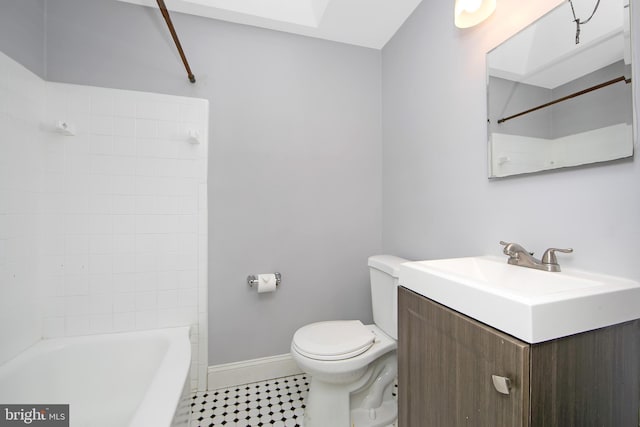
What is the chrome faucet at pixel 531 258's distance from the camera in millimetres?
804

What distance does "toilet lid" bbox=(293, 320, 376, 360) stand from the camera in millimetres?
1196

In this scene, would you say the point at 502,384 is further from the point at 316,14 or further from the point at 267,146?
the point at 316,14

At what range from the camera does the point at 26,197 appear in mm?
Result: 1265

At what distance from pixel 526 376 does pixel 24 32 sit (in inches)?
92.9

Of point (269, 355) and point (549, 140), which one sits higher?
point (549, 140)

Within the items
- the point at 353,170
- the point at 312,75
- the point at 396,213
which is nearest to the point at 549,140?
the point at 396,213

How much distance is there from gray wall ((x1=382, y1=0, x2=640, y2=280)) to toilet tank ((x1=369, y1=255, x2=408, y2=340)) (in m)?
0.24

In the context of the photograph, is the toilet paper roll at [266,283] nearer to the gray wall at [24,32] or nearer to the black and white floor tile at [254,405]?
the black and white floor tile at [254,405]

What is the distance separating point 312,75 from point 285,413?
6.87 ft

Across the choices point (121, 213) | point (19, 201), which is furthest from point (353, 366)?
point (19, 201)

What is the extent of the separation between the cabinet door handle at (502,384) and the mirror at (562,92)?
67 cm

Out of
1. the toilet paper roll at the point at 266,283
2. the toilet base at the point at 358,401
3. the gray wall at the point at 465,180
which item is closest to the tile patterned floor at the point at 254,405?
the toilet base at the point at 358,401

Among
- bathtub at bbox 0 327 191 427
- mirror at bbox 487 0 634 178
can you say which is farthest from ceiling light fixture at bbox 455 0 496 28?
bathtub at bbox 0 327 191 427

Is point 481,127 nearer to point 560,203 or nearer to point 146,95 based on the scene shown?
point 560,203
